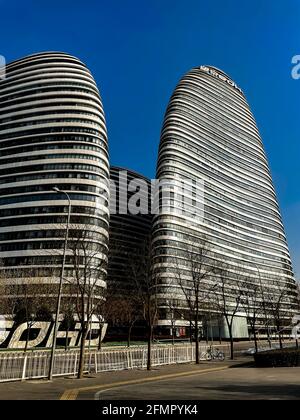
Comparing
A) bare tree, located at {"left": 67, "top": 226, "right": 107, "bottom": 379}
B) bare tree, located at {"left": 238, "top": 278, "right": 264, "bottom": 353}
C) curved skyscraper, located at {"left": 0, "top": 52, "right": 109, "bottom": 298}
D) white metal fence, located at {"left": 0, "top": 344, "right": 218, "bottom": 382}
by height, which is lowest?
white metal fence, located at {"left": 0, "top": 344, "right": 218, "bottom": 382}

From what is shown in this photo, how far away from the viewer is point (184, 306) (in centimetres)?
10119

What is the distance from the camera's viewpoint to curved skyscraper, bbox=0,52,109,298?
9356 cm

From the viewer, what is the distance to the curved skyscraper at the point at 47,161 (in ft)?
307

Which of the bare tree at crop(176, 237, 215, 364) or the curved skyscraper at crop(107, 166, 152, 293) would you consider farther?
the curved skyscraper at crop(107, 166, 152, 293)

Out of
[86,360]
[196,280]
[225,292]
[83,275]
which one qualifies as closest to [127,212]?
[225,292]

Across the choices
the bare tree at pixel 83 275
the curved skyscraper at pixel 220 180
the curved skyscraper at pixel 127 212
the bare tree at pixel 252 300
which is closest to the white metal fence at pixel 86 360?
the bare tree at pixel 83 275

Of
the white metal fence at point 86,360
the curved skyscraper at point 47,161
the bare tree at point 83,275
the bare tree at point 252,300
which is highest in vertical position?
the curved skyscraper at point 47,161

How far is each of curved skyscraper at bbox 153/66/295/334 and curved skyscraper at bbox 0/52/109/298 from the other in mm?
29082

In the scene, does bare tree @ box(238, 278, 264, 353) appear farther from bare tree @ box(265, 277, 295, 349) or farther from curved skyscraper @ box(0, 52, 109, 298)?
curved skyscraper @ box(0, 52, 109, 298)

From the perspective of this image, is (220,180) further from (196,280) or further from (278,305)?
(196,280)

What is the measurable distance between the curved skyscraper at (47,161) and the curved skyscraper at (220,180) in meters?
29.1

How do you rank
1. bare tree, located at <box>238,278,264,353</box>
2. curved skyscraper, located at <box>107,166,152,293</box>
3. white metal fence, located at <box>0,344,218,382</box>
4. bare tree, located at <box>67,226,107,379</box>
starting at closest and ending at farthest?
1. white metal fence, located at <box>0,344,218,382</box>
2. bare tree, located at <box>67,226,107,379</box>
3. bare tree, located at <box>238,278,264,353</box>
4. curved skyscraper, located at <box>107,166,152,293</box>

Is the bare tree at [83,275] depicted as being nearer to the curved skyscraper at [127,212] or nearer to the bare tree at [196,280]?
the bare tree at [196,280]

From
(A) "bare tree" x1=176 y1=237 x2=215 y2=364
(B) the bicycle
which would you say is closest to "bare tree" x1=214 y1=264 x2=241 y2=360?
(A) "bare tree" x1=176 y1=237 x2=215 y2=364
